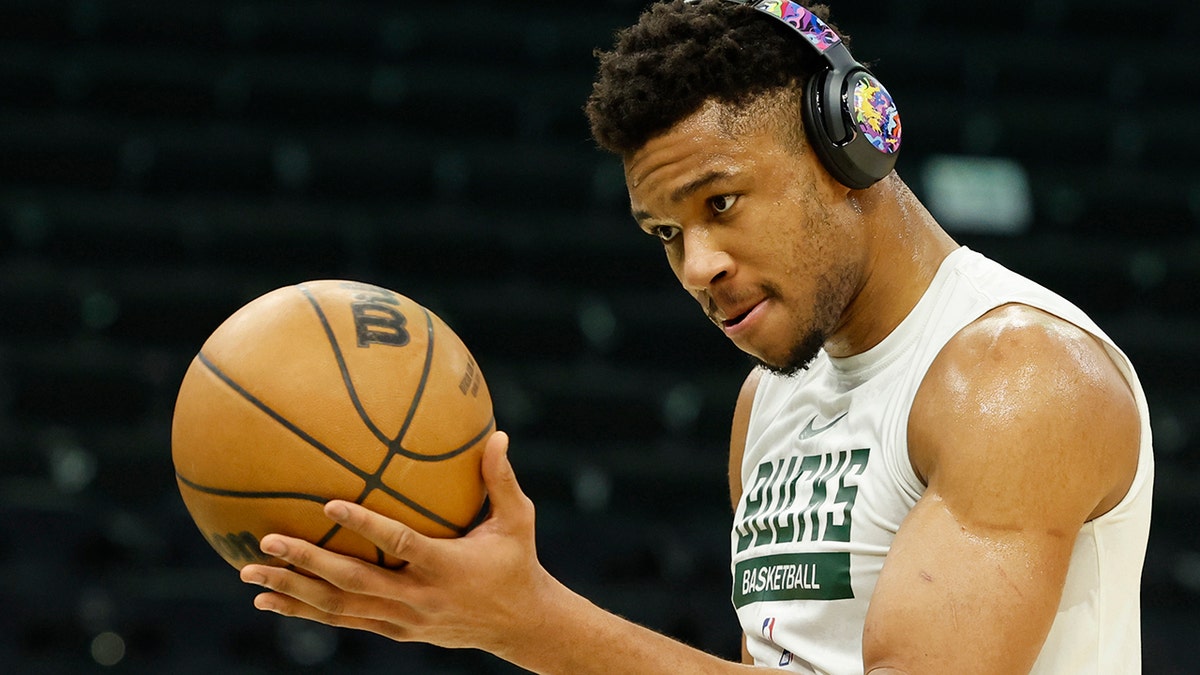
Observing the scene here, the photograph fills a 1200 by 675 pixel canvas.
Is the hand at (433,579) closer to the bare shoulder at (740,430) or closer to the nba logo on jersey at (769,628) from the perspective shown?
the nba logo on jersey at (769,628)

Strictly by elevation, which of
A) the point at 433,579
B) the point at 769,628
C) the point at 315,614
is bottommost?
the point at 769,628

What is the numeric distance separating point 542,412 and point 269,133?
5.78 feet

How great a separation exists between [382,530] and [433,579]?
10cm

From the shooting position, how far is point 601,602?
4965mm

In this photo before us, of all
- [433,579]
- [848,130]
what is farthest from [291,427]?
[848,130]

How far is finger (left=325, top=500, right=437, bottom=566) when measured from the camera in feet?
5.18

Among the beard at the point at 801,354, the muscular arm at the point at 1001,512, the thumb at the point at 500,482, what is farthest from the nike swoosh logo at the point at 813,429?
the thumb at the point at 500,482

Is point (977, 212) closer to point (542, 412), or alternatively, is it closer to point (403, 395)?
point (542, 412)

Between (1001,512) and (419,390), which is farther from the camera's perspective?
(419,390)

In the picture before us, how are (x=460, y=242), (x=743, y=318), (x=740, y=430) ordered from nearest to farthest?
(x=743, y=318)
(x=740, y=430)
(x=460, y=242)

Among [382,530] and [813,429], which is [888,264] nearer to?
[813,429]

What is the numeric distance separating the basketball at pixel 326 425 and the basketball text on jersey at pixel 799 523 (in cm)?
→ 52

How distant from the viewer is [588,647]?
176 centimetres

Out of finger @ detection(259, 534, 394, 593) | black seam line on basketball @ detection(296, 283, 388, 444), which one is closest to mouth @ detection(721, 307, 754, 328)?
black seam line on basketball @ detection(296, 283, 388, 444)
